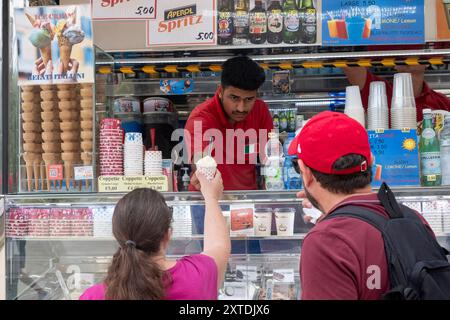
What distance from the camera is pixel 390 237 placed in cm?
146

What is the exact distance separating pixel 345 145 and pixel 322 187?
0.16 meters

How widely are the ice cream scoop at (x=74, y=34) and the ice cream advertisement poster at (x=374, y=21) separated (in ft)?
5.13

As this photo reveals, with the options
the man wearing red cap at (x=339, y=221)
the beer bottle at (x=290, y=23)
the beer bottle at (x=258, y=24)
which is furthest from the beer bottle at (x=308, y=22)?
the man wearing red cap at (x=339, y=221)

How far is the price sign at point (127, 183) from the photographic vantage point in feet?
8.22

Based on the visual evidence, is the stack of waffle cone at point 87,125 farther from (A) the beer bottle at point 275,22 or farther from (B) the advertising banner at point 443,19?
(B) the advertising banner at point 443,19

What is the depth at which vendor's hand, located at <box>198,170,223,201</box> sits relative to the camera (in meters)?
2.35

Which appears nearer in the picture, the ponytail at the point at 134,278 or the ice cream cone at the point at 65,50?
the ponytail at the point at 134,278

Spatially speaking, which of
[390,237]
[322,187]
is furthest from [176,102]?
[390,237]

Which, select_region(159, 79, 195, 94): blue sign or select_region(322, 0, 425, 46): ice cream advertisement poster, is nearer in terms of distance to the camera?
select_region(322, 0, 425, 46): ice cream advertisement poster

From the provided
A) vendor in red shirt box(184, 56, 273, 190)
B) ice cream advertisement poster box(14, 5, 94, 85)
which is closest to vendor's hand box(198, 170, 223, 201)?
vendor in red shirt box(184, 56, 273, 190)

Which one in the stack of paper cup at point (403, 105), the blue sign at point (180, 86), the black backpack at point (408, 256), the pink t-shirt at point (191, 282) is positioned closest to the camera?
the black backpack at point (408, 256)

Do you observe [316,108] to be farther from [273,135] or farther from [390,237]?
[390,237]

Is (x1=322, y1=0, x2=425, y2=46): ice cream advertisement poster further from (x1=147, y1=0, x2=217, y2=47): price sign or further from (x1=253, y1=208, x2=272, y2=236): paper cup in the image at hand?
(x1=253, y1=208, x2=272, y2=236): paper cup

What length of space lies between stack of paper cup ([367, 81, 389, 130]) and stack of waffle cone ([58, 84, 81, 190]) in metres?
1.43
